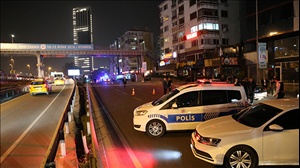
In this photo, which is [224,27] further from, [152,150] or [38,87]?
[152,150]

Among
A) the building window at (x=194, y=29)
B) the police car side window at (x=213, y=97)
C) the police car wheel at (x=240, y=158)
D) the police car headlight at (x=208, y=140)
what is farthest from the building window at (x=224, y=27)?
the police car wheel at (x=240, y=158)

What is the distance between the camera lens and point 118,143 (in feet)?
27.8

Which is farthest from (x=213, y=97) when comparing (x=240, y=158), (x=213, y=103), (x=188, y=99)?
(x=240, y=158)

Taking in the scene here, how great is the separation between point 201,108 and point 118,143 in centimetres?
302

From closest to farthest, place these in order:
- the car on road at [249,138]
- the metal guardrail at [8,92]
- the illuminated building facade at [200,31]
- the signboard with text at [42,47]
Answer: the car on road at [249,138], the metal guardrail at [8,92], the illuminated building facade at [200,31], the signboard with text at [42,47]

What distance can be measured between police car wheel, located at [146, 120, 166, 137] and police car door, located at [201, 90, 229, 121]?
55.7 inches

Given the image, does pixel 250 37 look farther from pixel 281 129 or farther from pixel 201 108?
pixel 281 129

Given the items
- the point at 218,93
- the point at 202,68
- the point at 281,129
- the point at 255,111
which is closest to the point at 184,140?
the point at 218,93

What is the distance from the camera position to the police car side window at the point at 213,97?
28.8ft

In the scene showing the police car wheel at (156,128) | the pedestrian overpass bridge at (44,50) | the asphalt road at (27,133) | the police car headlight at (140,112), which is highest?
the pedestrian overpass bridge at (44,50)

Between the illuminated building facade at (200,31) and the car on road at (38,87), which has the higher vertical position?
the illuminated building facade at (200,31)

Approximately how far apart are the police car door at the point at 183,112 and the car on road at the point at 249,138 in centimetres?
250

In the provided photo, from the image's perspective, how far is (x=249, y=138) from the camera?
5348 millimetres

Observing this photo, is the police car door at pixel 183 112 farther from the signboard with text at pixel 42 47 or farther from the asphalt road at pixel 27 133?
the signboard with text at pixel 42 47
